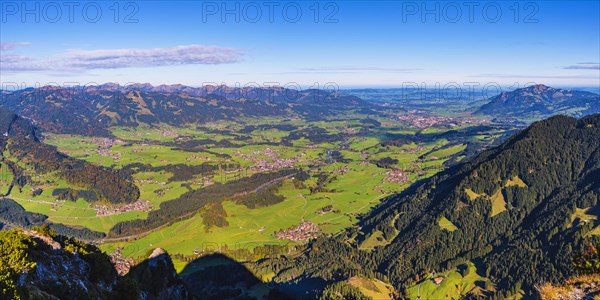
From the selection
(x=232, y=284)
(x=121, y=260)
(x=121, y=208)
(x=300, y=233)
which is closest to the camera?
(x=232, y=284)

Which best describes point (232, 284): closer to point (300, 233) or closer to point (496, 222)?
point (300, 233)

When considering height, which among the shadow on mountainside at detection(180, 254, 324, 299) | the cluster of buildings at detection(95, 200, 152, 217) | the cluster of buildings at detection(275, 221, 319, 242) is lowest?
the shadow on mountainside at detection(180, 254, 324, 299)

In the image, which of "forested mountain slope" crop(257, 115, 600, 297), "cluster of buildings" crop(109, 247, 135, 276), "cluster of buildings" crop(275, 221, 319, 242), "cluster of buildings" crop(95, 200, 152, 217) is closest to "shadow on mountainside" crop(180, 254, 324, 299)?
"forested mountain slope" crop(257, 115, 600, 297)

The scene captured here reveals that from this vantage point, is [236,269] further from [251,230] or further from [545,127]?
[545,127]

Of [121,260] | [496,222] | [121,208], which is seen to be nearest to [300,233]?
[121,260]

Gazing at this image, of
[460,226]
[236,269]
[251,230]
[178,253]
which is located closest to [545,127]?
[460,226]

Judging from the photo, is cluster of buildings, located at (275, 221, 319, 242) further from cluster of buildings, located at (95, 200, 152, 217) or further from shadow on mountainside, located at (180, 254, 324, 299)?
cluster of buildings, located at (95, 200, 152, 217)
